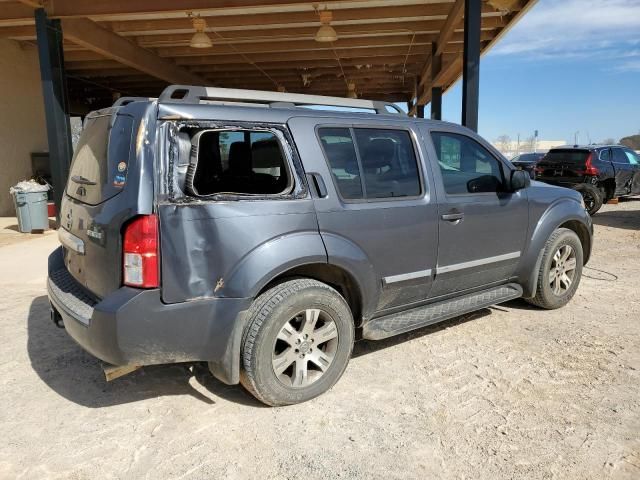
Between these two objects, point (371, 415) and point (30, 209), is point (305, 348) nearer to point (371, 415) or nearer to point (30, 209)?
point (371, 415)

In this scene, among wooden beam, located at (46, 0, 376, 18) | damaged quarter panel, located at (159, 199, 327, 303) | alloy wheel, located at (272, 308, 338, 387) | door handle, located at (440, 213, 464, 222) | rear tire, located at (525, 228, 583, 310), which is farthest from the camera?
wooden beam, located at (46, 0, 376, 18)

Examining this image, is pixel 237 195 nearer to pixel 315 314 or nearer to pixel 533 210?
pixel 315 314

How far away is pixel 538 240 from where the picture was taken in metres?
4.47

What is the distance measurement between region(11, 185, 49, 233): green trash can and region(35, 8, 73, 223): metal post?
66cm

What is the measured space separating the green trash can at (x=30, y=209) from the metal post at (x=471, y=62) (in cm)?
800

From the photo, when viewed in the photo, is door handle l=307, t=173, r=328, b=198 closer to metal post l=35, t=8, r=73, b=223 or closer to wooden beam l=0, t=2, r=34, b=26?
metal post l=35, t=8, r=73, b=223

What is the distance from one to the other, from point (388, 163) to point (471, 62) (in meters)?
5.19

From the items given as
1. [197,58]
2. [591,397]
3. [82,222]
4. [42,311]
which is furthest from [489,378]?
[197,58]

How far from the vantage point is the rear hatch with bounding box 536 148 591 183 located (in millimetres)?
12289

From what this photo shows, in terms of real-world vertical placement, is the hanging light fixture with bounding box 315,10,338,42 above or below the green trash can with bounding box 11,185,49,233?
above

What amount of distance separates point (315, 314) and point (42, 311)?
326cm

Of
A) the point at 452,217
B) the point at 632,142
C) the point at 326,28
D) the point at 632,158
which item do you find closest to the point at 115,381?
the point at 452,217

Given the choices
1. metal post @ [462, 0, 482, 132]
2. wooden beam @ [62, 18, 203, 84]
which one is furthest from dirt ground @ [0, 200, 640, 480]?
wooden beam @ [62, 18, 203, 84]

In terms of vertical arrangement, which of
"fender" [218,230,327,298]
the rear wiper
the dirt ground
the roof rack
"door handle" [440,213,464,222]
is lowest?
the dirt ground
